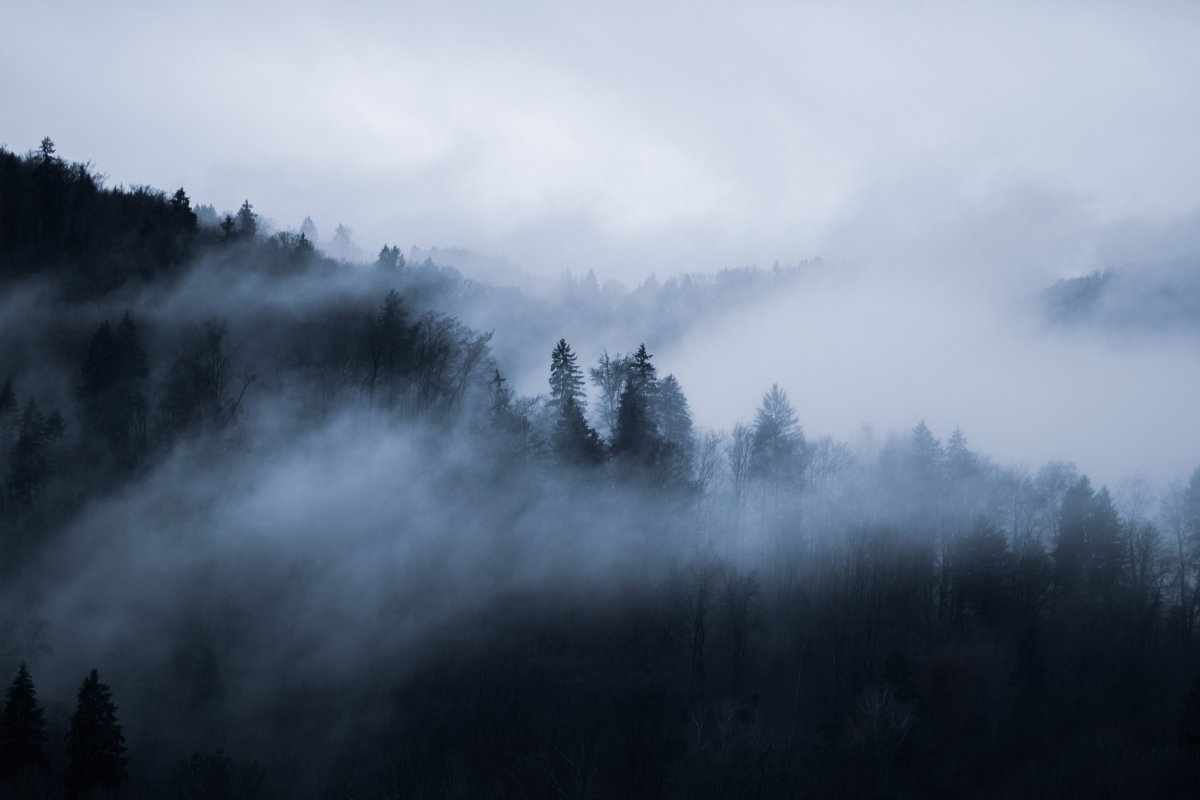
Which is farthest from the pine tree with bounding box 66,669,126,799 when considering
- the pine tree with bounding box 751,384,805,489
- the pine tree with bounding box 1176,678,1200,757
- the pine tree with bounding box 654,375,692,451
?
the pine tree with bounding box 1176,678,1200,757

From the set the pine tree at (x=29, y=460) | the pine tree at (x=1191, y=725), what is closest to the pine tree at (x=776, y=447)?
the pine tree at (x=1191, y=725)

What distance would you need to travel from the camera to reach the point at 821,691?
46.6 m

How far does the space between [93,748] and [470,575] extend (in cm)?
2013

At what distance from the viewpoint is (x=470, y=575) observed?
47906 millimetres

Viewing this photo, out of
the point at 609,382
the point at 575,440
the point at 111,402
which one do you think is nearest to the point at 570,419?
the point at 575,440

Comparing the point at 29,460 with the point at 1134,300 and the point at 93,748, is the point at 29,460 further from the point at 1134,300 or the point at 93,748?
the point at 1134,300

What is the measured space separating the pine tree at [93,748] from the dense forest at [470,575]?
15cm

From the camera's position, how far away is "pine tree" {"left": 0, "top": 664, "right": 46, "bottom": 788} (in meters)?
31.8

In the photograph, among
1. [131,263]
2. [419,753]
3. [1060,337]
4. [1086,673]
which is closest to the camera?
[419,753]

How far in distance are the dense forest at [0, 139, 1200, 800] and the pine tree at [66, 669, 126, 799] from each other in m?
0.15

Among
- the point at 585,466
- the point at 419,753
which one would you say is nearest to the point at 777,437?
the point at 585,466

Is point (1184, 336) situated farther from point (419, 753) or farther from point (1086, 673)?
point (419, 753)

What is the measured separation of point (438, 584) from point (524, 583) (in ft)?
16.2

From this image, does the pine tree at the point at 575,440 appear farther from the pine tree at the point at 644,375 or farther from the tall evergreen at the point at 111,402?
the tall evergreen at the point at 111,402
